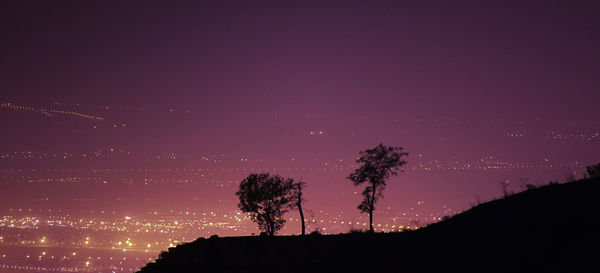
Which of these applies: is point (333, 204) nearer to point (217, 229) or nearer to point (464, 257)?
point (217, 229)

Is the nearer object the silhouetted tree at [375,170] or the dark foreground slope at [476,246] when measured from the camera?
the dark foreground slope at [476,246]

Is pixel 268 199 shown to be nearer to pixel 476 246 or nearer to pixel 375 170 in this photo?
pixel 375 170

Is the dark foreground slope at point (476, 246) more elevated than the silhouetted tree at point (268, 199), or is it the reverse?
the silhouetted tree at point (268, 199)

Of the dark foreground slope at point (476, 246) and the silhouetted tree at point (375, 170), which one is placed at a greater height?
the silhouetted tree at point (375, 170)

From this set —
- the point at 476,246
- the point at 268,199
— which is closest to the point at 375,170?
the point at 268,199

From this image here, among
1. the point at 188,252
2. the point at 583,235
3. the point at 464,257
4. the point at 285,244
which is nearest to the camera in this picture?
the point at 583,235

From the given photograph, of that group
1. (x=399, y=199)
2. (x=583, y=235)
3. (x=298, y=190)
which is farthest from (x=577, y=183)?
(x=399, y=199)

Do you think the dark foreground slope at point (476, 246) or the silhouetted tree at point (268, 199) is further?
the silhouetted tree at point (268, 199)
